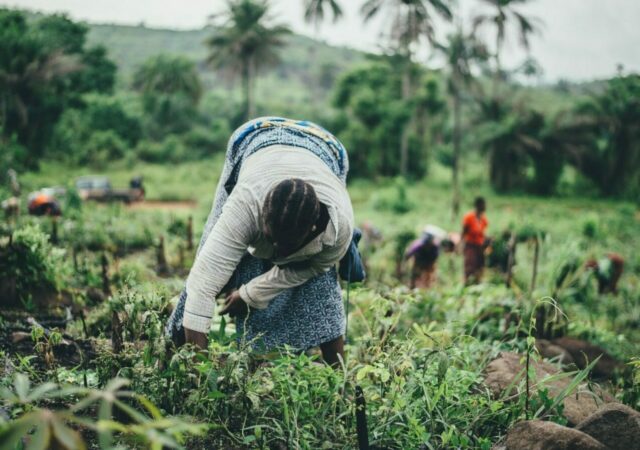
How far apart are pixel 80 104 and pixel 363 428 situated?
2738 centimetres

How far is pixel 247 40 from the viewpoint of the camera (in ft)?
95.9

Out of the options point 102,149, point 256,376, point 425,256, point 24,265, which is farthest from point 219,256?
point 102,149

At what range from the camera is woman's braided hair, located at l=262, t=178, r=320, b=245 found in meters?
1.74

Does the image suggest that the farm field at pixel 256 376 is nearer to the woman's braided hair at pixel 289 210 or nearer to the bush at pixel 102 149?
the woman's braided hair at pixel 289 210

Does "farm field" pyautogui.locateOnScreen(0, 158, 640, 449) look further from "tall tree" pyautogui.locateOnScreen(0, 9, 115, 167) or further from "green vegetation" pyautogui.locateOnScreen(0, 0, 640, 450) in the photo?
"tall tree" pyautogui.locateOnScreen(0, 9, 115, 167)

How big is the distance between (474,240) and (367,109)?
20.9m

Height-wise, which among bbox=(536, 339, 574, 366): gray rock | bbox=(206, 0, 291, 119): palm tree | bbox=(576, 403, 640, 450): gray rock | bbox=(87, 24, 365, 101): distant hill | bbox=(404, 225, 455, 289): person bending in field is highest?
bbox=(87, 24, 365, 101): distant hill

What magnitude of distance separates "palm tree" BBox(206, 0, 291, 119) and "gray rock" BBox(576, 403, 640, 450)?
28297mm

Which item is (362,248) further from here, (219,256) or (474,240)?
(219,256)

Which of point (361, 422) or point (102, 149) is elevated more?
point (361, 422)

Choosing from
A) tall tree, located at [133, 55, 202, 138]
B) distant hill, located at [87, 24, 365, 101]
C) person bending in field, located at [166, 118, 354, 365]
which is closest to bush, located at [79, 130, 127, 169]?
tall tree, located at [133, 55, 202, 138]

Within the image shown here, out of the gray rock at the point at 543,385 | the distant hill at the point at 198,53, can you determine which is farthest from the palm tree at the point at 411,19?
the distant hill at the point at 198,53

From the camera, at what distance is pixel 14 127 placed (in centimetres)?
2159

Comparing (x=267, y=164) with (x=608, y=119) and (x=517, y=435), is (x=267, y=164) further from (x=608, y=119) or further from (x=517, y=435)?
(x=608, y=119)
